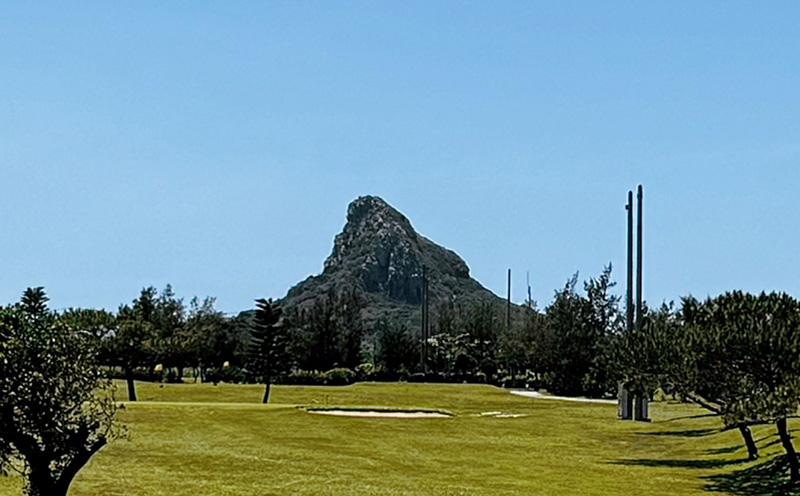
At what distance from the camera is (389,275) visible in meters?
186

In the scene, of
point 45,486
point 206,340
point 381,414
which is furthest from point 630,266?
point 206,340

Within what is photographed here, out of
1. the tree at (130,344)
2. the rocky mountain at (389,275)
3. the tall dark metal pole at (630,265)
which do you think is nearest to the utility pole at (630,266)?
the tall dark metal pole at (630,265)

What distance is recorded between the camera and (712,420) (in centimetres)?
3988

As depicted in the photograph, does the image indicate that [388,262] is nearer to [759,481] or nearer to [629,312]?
[629,312]

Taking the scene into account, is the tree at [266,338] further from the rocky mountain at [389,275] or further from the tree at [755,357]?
the rocky mountain at [389,275]

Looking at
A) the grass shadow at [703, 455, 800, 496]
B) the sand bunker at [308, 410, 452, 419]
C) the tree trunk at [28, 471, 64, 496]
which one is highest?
the tree trunk at [28, 471, 64, 496]

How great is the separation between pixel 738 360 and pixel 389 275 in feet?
536

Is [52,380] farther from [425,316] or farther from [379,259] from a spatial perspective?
[379,259]

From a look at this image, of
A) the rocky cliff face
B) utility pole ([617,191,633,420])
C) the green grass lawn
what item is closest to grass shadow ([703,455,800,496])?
the green grass lawn

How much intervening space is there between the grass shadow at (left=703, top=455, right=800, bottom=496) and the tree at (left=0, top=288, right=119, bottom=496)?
13507 mm

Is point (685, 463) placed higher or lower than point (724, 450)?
lower

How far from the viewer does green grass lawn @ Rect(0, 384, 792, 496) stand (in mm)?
Result: 21875

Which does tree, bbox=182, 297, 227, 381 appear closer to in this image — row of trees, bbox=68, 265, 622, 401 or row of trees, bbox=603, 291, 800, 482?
row of trees, bbox=68, 265, 622, 401

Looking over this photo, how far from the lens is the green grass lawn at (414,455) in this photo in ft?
71.8
